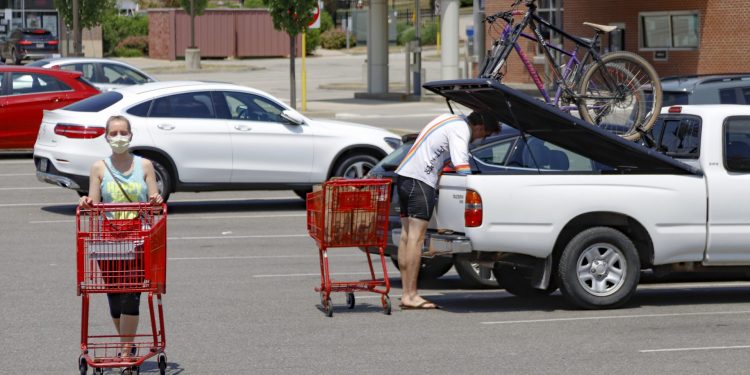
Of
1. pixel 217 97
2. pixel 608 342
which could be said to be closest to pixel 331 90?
pixel 217 97

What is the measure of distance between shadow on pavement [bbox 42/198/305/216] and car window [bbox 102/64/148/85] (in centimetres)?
1024

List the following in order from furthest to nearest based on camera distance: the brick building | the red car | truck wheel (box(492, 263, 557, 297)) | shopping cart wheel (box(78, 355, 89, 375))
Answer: the brick building < the red car < truck wheel (box(492, 263, 557, 297)) < shopping cart wheel (box(78, 355, 89, 375))

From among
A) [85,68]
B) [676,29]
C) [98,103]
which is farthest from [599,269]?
[676,29]

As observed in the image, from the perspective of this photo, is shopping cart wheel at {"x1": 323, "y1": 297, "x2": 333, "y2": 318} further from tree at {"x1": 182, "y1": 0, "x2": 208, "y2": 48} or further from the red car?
tree at {"x1": 182, "y1": 0, "x2": 208, "y2": 48}

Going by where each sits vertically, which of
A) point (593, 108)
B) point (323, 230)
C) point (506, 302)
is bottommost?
point (506, 302)

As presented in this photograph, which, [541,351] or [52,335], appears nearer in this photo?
[541,351]

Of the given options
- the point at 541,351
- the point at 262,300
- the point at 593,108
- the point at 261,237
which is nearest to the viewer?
the point at 541,351

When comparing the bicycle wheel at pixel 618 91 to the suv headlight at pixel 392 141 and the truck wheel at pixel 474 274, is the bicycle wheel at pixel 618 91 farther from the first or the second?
the suv headlight at pixel 392 141

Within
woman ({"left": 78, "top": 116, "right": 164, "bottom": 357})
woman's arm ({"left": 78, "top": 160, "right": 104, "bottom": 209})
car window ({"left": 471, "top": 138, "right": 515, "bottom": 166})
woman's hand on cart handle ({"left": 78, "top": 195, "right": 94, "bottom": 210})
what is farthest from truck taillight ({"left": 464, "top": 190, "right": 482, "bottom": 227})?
woman's hand on cart handle ({"left": 78, "top": 195, "right": 94, "bottom": 210})

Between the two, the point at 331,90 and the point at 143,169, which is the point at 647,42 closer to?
the point at 331,90

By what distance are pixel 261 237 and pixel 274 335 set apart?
5872mm

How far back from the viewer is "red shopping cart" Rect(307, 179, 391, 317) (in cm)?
1012

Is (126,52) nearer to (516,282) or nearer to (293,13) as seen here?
(293,13)

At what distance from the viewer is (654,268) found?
10633 mm
